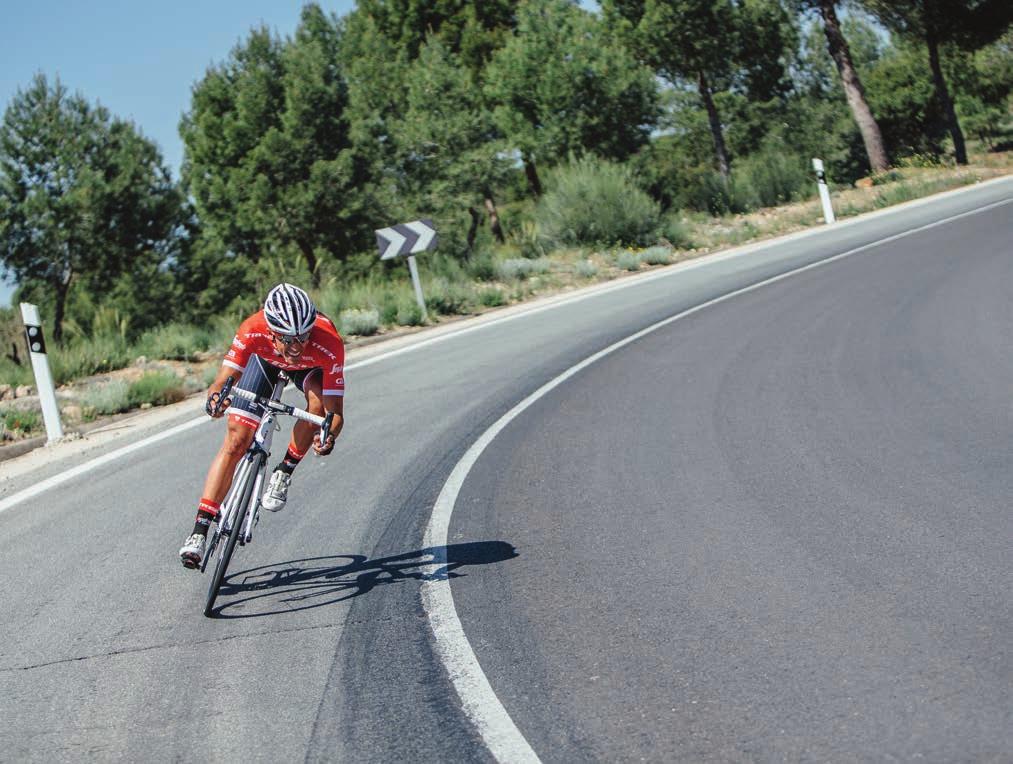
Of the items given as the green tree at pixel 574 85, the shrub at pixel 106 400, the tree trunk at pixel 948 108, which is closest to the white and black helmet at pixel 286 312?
the shrub at pixel 106 400

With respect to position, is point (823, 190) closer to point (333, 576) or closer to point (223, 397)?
point (333, 576)

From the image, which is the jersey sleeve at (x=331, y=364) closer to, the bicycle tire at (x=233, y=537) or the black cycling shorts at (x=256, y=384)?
the black cycling shorts at (x=256, y=384)

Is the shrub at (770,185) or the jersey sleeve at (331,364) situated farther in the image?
the shrub at (770,185)

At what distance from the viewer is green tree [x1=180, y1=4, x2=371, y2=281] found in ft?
163

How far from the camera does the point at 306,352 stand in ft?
21.2

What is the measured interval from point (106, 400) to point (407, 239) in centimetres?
765

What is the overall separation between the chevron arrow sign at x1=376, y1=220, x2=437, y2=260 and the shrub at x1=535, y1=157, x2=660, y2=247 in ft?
28.3

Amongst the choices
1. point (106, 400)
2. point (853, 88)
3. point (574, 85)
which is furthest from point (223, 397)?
point (574, 85)

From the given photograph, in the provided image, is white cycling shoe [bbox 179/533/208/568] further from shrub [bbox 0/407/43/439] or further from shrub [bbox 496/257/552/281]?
shrub [bbox 496/257/552/281]

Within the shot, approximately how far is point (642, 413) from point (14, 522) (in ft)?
17.4

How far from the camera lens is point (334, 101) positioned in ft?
168

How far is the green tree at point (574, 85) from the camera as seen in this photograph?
44.4 metres

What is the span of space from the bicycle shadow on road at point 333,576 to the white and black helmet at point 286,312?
4.81ft

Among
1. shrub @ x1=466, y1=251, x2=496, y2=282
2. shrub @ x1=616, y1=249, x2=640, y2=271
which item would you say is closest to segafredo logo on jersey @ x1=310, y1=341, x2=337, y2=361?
shrub @ x1=466, y1=251, x2=496, y2=282
